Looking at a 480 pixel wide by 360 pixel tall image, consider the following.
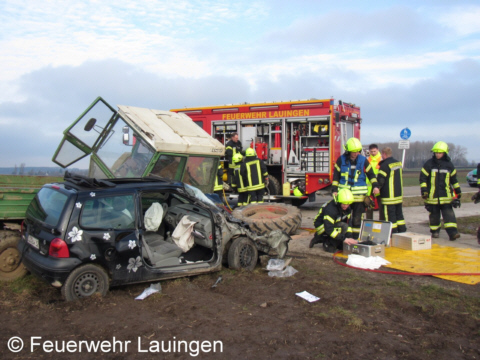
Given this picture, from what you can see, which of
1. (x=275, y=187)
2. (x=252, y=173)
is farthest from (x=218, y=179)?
(x=275, y=187)

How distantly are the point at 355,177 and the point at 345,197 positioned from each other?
2.84ft

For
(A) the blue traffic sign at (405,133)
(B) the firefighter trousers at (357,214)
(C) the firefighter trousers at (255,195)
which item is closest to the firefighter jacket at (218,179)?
(C) the firefighter trousers at (255,195)

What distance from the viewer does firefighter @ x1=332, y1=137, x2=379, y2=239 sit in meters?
7.72

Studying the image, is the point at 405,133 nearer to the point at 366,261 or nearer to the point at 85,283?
the point at 366,261

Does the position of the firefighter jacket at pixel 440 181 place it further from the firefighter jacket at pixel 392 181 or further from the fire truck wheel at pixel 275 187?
the fire truck wheel at pixel 275 187

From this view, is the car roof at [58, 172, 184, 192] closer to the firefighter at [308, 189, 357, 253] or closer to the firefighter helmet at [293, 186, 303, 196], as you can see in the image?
the firefighter at [308, 189, 357, 253]

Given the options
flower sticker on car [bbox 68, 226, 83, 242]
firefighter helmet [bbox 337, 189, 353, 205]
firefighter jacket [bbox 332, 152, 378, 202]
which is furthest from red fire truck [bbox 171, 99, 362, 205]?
flower sticker on car [bbox 68, 226, 83, 242]

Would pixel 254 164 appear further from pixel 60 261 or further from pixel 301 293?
pixel 60 261

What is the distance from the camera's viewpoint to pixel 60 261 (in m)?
4.57

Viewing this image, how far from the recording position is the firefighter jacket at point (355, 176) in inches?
305

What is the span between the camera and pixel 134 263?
504 centimetres

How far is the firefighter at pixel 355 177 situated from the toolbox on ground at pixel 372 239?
14cm

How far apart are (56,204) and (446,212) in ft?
23.2

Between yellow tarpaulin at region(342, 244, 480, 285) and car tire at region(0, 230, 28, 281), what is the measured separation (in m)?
5.15
